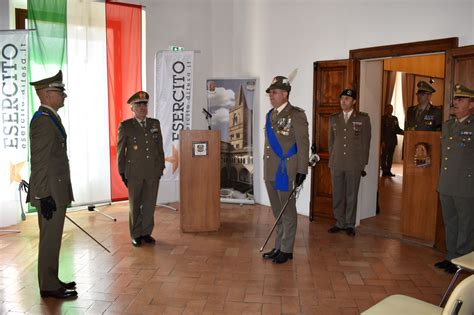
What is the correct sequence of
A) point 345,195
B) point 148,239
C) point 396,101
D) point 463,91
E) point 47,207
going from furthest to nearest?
1. point 396,101
2. point 345,195
3. point 148,239
4. point 463,91
5. point 47,207

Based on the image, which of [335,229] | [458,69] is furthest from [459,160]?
[335,229]

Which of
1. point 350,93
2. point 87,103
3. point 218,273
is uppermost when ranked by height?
point 350,93

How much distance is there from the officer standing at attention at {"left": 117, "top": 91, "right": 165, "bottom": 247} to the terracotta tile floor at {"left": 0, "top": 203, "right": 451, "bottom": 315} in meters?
0.27

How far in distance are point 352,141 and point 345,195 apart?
66 centimetres

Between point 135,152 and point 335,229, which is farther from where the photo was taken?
point 335,229

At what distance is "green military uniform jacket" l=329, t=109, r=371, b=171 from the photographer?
537cm

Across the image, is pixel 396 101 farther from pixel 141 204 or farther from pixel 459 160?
pixel 141 204

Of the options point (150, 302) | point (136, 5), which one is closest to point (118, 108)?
point (136, 5)

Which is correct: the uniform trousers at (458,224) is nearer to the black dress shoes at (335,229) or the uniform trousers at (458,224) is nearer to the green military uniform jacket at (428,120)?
the green military uniform jacket at (428,120)

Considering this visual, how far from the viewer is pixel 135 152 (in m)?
4.82

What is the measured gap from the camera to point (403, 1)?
507 centimetres

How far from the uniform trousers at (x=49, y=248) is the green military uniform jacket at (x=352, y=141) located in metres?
3.14

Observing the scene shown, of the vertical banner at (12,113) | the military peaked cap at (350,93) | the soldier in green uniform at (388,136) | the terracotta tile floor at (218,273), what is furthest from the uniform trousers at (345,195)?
the soldier in green uniform at (388,136)

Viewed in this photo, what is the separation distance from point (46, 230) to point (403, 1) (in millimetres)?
4170
